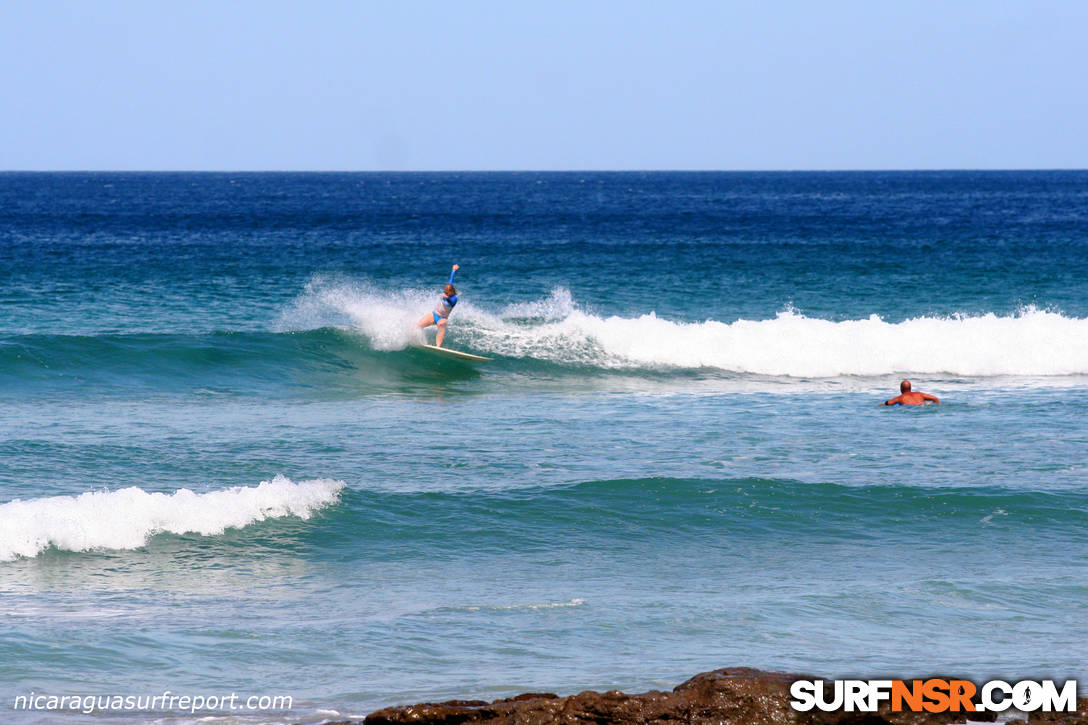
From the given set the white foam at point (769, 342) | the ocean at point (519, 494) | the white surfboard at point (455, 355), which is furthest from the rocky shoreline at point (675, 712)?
the white surfboard at point (455, 355)

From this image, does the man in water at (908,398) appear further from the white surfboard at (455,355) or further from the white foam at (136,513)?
the white foam at (136,513)

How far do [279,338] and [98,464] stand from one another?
33.7 ft

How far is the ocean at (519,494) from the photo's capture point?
8484mm

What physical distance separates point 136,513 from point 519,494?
14.5 feet

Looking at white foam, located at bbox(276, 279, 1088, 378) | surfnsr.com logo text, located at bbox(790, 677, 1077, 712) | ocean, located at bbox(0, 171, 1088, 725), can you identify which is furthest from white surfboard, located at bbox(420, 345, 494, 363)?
surfnsr.com logo text, located at bbox(790, 677, 1077, 712)

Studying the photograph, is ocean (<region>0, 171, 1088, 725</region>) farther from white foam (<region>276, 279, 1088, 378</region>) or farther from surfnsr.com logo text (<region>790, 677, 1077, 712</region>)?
surfnsr.com logo text (<region>790, 677, 1077, 712</region>)

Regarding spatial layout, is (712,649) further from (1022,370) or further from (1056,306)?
(1056,306)

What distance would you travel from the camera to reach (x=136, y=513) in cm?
1209

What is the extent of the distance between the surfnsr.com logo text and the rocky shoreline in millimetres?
64

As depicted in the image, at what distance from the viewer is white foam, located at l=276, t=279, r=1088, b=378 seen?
23500 mm

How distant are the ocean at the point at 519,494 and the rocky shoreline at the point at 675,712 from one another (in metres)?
1.08

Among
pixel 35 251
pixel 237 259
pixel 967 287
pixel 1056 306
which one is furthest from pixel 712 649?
pixel 35 251

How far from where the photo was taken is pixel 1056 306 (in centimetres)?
3108

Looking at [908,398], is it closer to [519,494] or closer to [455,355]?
[519,494]
